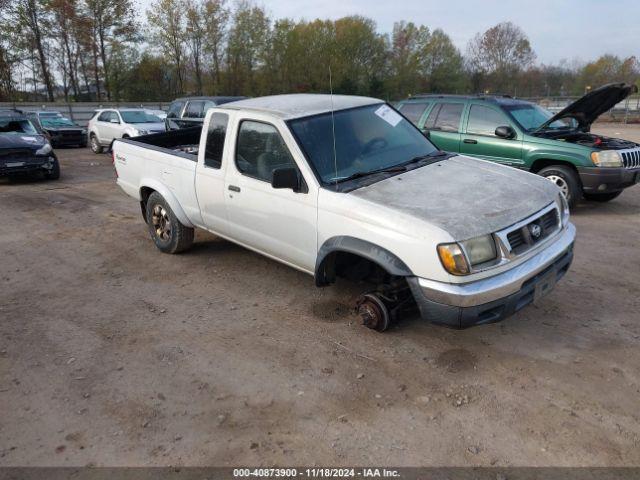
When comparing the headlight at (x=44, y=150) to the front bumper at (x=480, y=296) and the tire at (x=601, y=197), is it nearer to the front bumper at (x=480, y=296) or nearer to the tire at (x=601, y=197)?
the front bumper at (x=480, y=296)

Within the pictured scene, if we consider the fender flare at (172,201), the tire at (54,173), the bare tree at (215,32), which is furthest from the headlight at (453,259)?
the bare tree at (215,32)

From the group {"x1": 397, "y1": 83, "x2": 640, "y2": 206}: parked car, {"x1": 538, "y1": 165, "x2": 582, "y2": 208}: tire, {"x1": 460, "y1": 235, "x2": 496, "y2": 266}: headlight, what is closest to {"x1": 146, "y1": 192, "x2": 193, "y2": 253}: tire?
{"x1": 460, "y1": 235, "x2": 496, "y2": 266}: headlight

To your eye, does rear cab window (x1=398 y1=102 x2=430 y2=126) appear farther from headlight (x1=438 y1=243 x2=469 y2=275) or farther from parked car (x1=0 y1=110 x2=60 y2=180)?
parked car (x1=0 y1=110 x2=60 y2=180)

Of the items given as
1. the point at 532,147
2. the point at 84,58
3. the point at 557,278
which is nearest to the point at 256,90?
the point at 84,58

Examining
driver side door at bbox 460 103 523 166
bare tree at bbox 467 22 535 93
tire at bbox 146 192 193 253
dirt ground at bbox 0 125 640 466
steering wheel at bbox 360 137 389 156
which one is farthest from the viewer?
bare tree at bbox 467 22 535 93

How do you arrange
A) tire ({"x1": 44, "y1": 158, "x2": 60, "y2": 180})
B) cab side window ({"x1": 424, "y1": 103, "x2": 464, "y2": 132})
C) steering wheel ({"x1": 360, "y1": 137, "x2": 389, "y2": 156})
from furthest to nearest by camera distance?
1. tire ({"x1": 44, "y1": 158, "x2": 60, "y2": 180})
2. cab side window ({"x1": 424, "y1": 103, "x2": 464, "y2": 132})
3. steering wheel ({"x1": 360, "y1": 137, "x2": 389, "y2": 156})

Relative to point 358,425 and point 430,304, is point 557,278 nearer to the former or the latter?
point 430,304

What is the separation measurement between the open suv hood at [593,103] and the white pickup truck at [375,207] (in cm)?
385

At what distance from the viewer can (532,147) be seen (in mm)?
7434

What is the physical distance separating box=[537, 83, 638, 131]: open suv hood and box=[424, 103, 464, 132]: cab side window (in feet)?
4.32

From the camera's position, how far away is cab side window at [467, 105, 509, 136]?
7.80m

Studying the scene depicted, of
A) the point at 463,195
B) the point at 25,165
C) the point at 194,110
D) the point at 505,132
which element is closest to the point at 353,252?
the point at 463,195

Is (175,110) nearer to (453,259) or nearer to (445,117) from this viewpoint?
(445,117)

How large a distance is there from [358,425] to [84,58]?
43.8 metres
